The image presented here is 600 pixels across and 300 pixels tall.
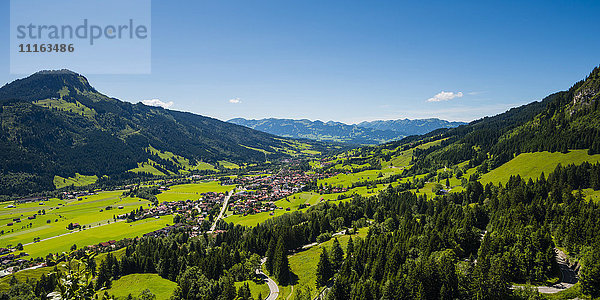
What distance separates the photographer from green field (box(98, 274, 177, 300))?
85125 mm

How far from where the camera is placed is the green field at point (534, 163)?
5374 inches

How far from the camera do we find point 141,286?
9012 cm

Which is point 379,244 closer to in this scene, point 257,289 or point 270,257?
point 270,257

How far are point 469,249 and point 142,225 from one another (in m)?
169

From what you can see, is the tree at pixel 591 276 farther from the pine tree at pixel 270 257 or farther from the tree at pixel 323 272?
the pine tree at pixel 270 257

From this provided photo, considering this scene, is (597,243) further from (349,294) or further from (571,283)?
(349,294)

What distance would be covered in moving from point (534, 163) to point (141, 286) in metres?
191

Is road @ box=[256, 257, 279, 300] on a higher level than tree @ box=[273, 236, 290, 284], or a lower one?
lower

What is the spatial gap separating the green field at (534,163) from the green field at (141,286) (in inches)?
6456

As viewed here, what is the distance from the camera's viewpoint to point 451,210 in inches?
4338

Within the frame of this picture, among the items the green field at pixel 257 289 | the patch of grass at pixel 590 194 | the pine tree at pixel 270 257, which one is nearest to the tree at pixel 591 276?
the patch of grass at pixel 590 194

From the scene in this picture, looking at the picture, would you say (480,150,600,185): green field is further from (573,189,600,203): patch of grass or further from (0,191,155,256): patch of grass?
(0,191,155,256): patch of grass

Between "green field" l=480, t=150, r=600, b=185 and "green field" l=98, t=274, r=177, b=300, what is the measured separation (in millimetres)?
163980

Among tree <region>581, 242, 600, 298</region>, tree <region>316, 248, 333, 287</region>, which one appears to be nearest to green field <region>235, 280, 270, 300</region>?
tree <region>316, 248, 333, 287</region>
